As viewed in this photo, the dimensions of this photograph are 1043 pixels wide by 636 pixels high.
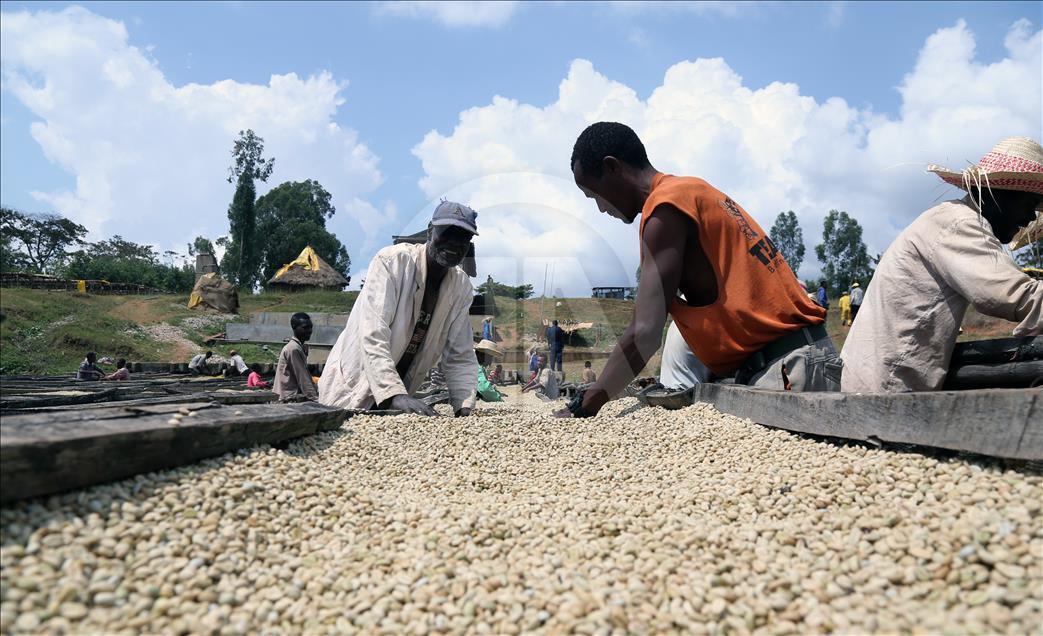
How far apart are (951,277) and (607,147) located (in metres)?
1.65

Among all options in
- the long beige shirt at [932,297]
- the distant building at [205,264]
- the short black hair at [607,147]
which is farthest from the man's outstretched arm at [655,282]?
the distant building at [205,264]

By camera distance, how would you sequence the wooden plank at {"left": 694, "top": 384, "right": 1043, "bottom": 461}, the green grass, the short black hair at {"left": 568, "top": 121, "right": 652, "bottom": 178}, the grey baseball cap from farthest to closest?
the green grass → the grey baseball cap → the short black hair at {"left": 568, "top": 121, "right": 652, "bottom": 178} → the wooden plank at {"left": 694, "top": 384, "right": 1043, "bottom": 461}

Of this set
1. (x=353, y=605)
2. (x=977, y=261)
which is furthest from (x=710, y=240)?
(x=353, y=605)

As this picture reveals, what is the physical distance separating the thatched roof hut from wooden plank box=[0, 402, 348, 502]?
31058 millimetres

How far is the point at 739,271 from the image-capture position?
3088mm

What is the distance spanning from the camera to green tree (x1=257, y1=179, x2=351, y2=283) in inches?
1823

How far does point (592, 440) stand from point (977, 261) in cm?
183

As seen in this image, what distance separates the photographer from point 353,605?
4.98 feet

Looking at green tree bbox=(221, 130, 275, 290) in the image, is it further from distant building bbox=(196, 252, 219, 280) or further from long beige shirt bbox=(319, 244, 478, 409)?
long beige shirt bbox=(319, 244, 478, 409)

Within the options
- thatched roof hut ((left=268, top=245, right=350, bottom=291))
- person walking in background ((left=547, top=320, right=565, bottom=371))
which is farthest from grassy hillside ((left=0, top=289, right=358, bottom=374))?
person walking in background ((left=547, top=320, right=565, bottom=371))

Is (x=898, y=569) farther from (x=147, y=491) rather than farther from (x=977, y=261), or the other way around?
(x=147, y=491)

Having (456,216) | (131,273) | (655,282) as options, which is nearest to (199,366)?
(456,216)

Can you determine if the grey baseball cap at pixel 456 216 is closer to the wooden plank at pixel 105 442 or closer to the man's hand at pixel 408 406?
the man's hand at pixel 408 406

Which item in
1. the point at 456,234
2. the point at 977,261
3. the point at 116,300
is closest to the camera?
the point at 977,261
